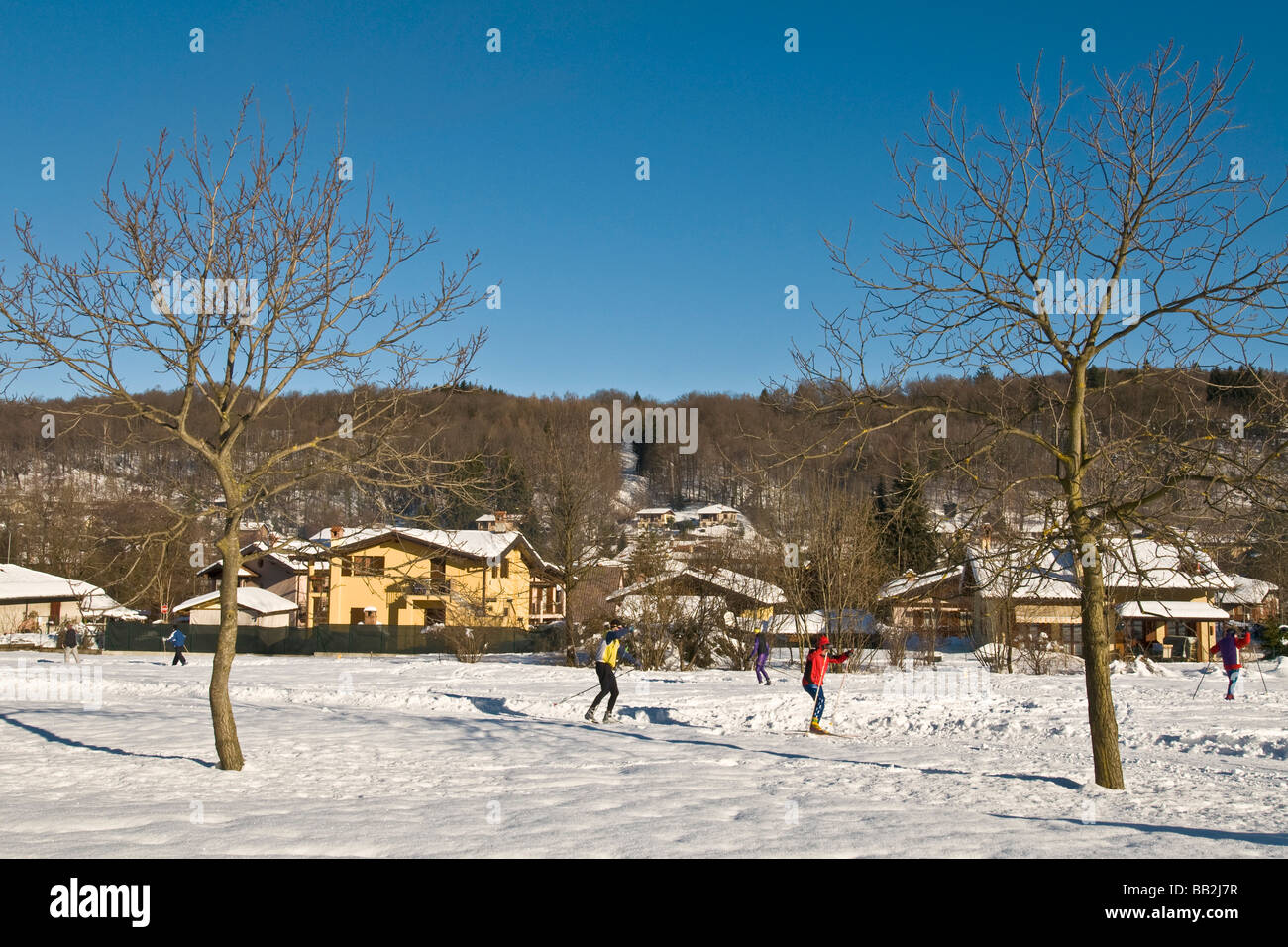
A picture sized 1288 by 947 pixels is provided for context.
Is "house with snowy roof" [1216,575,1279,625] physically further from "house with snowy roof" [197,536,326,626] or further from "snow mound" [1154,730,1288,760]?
"house with snowy roof" [197,536,326,626]

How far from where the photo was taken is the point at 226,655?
10.2 metres

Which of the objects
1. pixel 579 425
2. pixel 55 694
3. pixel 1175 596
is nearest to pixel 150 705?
pixel 55 694

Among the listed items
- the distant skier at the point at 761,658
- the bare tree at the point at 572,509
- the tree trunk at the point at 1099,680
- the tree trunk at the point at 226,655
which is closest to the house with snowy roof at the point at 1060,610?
the distant skier at the point at 761,658

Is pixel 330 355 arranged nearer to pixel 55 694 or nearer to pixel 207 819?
pixel 207 819

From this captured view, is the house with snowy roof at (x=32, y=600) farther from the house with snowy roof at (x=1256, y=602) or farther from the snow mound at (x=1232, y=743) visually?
the house with snowy roof at (x=1256, y=602)

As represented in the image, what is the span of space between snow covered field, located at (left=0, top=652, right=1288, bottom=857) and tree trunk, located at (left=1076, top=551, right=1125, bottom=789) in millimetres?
320

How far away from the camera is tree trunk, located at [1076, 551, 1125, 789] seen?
9.54 metres

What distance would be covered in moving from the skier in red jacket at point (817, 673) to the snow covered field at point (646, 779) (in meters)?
0.51

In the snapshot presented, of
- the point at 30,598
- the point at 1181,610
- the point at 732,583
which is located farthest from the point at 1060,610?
the point at 30,598

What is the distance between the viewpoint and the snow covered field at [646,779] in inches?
294

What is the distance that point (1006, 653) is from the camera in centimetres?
3366

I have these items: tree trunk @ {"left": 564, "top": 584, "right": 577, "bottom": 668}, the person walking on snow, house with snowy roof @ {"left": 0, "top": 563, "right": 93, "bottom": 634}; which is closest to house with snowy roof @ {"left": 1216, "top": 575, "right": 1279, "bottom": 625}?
the person walking on snow

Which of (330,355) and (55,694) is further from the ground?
(330,355)
